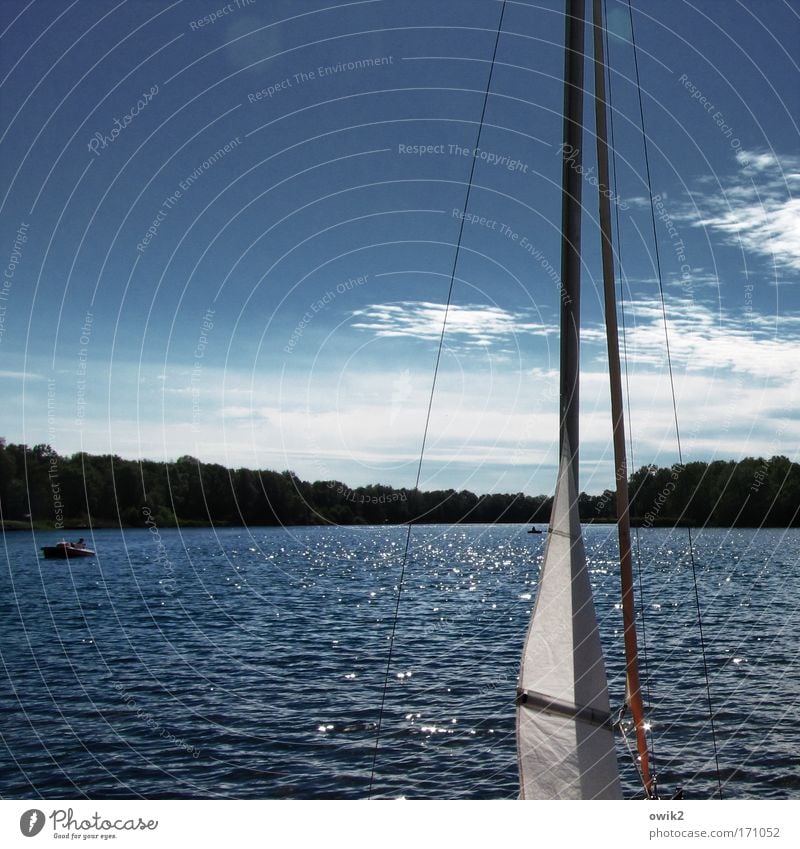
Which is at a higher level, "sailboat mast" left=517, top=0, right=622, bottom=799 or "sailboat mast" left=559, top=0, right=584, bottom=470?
"sailboat mast" left=559, top=0, right=584, bottom=470

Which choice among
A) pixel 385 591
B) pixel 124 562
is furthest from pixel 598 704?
pixel 124 562

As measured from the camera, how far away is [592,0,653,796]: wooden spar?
6.65m

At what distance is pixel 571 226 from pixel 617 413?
1647mm

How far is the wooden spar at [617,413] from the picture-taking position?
665cm

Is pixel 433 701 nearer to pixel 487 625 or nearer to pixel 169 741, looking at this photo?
pixel 169 741

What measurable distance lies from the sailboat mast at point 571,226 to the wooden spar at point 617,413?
369 millimetres

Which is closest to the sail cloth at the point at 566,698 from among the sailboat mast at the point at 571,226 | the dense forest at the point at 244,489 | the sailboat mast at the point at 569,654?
the sailboat mast at the point at 569,654

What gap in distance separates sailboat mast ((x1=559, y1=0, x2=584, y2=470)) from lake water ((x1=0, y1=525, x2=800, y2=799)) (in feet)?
36.6

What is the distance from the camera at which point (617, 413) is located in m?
6.91
